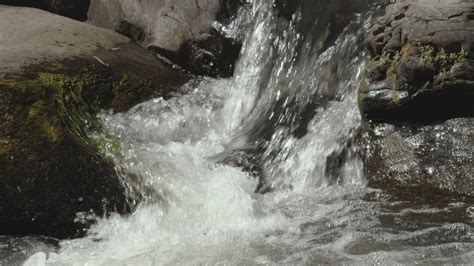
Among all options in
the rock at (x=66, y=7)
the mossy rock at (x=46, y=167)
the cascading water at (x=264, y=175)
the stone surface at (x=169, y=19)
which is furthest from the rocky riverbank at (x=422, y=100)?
the rock at (x=66, y=7)

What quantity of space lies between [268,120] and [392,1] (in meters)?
1.95

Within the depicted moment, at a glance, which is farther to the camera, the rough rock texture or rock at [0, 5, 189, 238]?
the rough rock texture

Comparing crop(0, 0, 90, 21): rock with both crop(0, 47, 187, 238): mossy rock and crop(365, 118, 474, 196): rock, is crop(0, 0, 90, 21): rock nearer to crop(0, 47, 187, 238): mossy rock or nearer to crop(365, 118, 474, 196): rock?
crop(0, 47, 187, 238): mossy rock

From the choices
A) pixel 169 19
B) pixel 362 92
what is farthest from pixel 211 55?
pixel 362 92

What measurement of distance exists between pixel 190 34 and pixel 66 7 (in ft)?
7.28

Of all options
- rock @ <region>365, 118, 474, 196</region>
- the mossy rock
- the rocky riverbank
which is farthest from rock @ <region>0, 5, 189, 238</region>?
the rocky riverbank

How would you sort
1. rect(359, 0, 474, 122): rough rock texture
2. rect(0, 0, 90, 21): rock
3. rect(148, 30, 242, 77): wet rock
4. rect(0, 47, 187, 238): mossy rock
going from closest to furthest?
rect(0, 47, 187, 238): mossy rock, rect(359, 0, 474, 122): rough rock texture, rect(148, 30, 242, 77): wet rock, rect(0, 0, 90, 21): rock

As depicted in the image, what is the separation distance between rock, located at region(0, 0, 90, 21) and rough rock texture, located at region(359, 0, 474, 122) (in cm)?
503

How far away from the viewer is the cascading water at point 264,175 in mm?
4035

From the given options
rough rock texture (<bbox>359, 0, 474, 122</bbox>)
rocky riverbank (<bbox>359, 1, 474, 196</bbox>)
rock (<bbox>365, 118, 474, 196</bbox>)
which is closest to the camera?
rock (<bbox>365, 118, 474, 196</bbox>)

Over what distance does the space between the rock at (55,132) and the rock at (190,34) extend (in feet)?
3.16

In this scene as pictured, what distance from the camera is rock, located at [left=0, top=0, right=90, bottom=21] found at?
8.59 meters

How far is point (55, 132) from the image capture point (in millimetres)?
4973

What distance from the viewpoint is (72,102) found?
5957 millimetres
